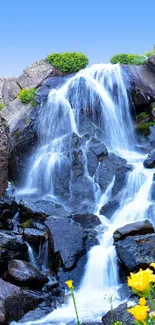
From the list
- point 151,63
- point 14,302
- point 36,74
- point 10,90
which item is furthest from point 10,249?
point 151,63

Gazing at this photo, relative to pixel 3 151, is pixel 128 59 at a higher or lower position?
higher

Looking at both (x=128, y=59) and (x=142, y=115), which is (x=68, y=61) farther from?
(x=142, y=115)

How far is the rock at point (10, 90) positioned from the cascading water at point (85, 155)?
2.73 meters

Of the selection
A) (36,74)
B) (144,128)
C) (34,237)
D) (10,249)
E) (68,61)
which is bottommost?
(10,249)

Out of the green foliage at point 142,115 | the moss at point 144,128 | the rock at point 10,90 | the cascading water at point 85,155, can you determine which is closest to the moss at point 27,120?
the cascading water at point 85,155

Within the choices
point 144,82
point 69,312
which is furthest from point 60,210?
point 144,82

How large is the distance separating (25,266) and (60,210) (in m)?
2.51

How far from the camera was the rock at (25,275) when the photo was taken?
25.6 feet

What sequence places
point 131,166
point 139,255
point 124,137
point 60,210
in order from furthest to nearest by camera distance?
point 124,137 < point 131,166 < point 60,210 < point 139,255

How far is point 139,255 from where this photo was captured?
26.2 feet

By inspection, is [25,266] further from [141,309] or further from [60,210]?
[141,309]

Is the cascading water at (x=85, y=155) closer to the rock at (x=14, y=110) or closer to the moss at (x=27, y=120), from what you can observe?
the moss at (x=27, y=120)

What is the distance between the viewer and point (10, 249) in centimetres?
865

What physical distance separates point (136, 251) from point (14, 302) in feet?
8.21
